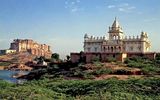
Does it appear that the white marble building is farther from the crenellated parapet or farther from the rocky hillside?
A: the rocky hillside

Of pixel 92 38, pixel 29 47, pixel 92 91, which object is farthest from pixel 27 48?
pixel 92 91

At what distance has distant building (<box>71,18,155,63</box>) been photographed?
203 feet

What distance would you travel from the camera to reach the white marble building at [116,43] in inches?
2515

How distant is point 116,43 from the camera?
64.7m

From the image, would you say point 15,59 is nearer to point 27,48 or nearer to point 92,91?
point 27,48

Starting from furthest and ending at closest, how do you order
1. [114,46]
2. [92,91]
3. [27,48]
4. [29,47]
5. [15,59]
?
[29,47]
[27,48]
[15,59]
[114,46]
[92,91]

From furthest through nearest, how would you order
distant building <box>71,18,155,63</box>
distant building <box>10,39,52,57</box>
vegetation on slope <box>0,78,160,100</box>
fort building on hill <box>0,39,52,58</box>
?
distant building <box>10,39,52,57</box> → fort building on hill <box>0,39,52,58</box> → distant building <box>71,18,155,63</box> → vegetation on slope <box>0,78,160,100</box>

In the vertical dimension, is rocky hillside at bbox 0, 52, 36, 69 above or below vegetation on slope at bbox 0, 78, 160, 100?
above

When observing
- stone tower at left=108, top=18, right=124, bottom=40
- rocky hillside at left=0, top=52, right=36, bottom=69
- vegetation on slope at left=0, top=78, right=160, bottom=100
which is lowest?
vegetation on slope at left=0, top=78, right=160, bottom=100

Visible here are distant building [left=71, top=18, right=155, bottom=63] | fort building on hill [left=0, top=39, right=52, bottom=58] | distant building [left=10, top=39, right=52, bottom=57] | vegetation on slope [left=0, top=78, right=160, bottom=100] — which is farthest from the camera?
distant building [left=10, top=39, right=52, bottom=57]

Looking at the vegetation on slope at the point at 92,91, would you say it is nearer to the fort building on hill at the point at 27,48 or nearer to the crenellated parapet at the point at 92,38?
the crenellated parapet at the point at 92,38

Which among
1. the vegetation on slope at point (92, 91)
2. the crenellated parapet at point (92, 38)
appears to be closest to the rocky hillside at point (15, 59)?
the crenellated parapet at point (92, 38)

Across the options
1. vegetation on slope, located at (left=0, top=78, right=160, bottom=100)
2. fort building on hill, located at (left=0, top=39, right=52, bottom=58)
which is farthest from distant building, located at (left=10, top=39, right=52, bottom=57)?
vegetation on slope, located at (left=0, top=78, right=160, bottom=100)

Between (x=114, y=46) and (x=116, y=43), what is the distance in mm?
606
